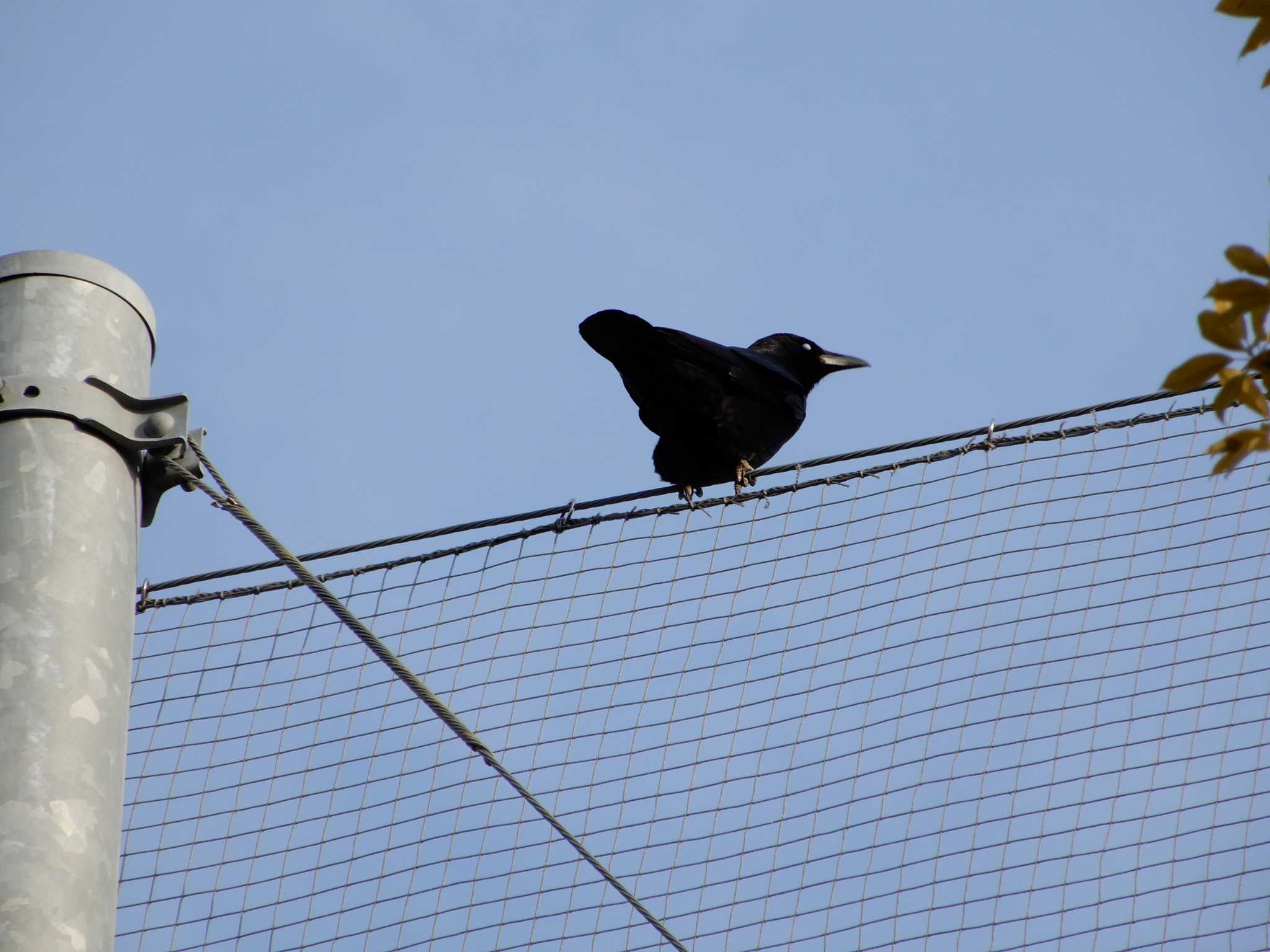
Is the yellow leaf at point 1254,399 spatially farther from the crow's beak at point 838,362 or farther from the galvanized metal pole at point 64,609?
the crow's beak at point 838,362

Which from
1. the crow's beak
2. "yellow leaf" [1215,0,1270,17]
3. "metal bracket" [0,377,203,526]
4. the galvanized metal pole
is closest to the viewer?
"yellow leaf" [1215,0,1270,17]

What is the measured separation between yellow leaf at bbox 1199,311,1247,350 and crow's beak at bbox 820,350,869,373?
5.46 m

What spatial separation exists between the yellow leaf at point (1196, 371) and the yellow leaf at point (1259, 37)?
0.97 ft

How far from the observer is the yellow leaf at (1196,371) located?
4.93 ft

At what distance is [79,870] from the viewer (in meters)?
2.10

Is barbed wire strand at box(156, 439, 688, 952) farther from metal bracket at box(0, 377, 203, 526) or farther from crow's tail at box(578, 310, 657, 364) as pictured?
Answer: crow's tail at box(578, 310, 657, 364)

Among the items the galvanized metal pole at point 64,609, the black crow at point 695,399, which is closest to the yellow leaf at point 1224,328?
the galvanized metal pole at point 64,609

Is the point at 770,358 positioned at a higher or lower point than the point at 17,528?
higher

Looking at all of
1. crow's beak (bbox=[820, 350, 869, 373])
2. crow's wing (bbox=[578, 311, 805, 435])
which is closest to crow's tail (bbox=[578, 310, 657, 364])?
crow's wing (bbox=[578, 311, 805, 435])

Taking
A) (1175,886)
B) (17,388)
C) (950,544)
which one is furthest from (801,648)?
(17,388)

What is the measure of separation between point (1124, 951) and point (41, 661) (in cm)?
261

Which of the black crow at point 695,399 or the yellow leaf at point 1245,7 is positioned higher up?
the black crow at point 695,399

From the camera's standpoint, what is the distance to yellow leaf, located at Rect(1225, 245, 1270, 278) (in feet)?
4.83

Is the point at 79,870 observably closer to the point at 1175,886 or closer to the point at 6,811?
the point at 6,811
